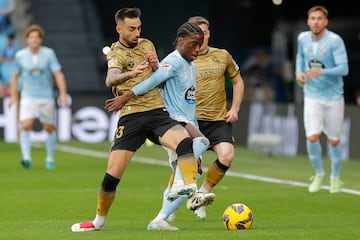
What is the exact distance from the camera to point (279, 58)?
3334 cm

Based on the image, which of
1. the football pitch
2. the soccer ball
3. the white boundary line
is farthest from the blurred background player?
the soccer ball

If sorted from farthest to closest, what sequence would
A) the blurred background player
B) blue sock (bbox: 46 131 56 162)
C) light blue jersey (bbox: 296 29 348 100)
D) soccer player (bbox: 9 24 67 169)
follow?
1. the blurred background player
2. blue sock (bbox: 46 131 56 162)
3. soccer player (bbox: 9 24 67 169)
4. light blue jersey (bbox: 296 29 348 100)

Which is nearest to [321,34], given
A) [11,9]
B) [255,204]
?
[255,204]

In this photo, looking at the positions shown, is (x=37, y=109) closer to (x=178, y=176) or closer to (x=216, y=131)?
A: (x=216, y=131)

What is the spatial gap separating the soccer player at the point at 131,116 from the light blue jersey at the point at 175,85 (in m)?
0.09

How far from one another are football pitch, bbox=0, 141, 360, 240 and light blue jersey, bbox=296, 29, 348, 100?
1.39 m

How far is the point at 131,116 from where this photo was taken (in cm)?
1196

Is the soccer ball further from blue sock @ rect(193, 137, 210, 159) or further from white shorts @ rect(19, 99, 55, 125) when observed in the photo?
white shorts @ rect(19, 99, 55, 125)

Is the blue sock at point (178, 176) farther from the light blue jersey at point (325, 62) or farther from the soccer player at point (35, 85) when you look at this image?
the soccer player at point (35, 85)

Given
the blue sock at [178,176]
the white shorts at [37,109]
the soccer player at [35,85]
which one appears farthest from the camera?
the white shorts at [37,109]

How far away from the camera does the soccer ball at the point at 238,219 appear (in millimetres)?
11945

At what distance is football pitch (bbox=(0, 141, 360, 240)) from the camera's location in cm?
1178

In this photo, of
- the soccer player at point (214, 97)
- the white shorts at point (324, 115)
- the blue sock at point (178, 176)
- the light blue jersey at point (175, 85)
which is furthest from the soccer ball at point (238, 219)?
the white shorts at point (324, 115)

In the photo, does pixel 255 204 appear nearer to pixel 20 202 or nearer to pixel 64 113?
pixel 20 202
